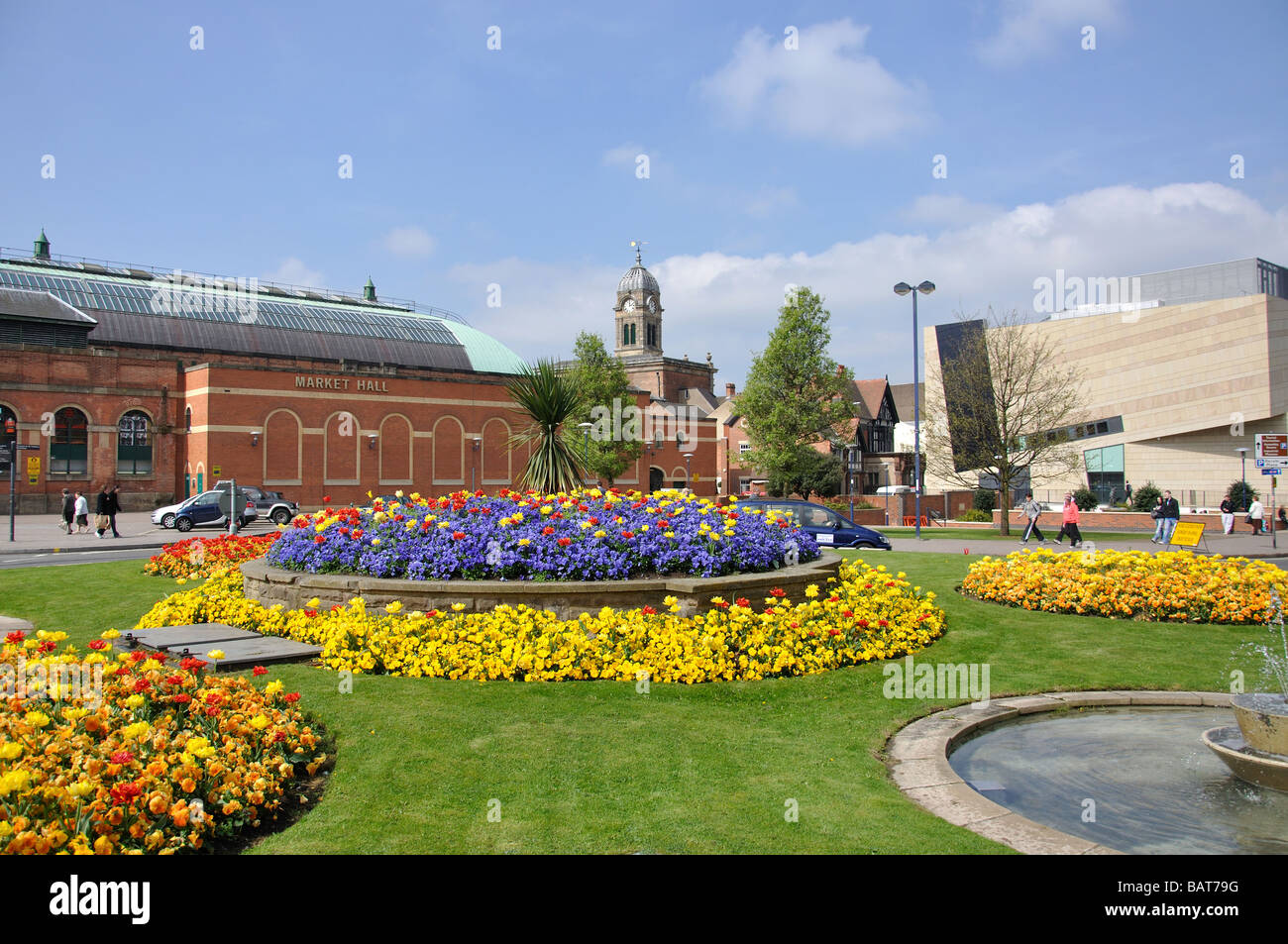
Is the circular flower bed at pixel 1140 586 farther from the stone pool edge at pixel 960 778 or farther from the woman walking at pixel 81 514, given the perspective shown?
the woman walking at pixel 81 514

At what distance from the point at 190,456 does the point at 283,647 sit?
149 ft

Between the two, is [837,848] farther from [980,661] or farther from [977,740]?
[980,661]

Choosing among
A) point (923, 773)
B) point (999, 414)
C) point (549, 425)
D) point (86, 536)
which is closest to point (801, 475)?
point (999, 414)

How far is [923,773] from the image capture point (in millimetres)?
5793

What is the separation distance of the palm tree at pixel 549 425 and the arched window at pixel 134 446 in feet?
138

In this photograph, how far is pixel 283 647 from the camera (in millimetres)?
8117

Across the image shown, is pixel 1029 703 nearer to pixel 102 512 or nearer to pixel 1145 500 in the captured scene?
pixel 102 512

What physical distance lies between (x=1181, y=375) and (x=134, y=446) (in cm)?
6275

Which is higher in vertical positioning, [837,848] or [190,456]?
[190,456]

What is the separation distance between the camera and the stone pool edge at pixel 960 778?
4.57 metres

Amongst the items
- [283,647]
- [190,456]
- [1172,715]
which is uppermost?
[190,456]

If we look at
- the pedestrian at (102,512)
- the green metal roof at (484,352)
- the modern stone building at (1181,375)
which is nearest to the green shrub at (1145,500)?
the modern stone building at (1181,375)
